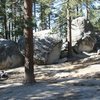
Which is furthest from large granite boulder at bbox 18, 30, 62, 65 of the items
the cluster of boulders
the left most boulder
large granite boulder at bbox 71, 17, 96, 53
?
large granite boulder at bbox 71, 17, 96, 53

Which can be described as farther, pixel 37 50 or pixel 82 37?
pixel 82 37

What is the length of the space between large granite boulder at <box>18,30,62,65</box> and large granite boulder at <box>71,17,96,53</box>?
19.0ft

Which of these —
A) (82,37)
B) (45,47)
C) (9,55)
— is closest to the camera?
(9,55)

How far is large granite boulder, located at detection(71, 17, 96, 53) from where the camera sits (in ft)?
108

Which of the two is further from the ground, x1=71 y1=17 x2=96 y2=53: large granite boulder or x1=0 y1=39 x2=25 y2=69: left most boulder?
x1=71 y1=17 x2=96 y2=53: large granite boulder

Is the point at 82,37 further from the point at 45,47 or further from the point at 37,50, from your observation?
Answer: the point at 37,50

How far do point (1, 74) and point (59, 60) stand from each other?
7.53 m

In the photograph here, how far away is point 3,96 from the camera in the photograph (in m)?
13.4

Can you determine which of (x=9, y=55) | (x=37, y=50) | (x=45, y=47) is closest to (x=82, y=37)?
(x=45, y=47)

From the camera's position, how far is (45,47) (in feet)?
84.3

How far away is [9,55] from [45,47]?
2.98 meters

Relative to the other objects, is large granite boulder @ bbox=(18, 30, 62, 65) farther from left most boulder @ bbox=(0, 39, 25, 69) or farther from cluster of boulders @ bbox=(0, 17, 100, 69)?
left most boulder @ bbox=(0, 39, 25, 69)

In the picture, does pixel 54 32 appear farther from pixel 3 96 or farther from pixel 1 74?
pixel 3 96

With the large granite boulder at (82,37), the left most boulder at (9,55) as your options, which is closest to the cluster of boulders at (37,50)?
the left most boulder at (9,55)
